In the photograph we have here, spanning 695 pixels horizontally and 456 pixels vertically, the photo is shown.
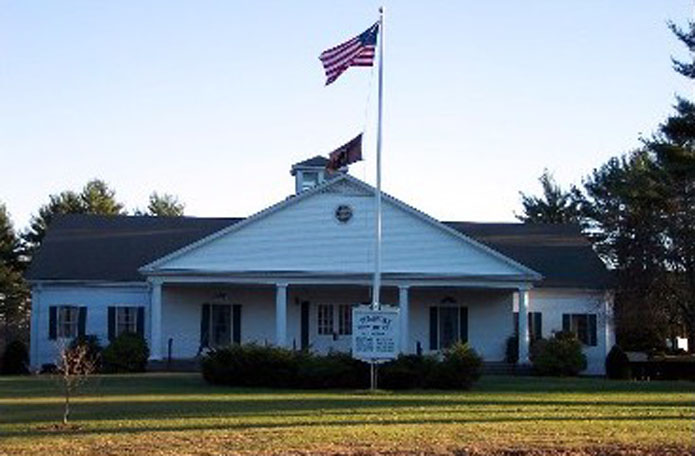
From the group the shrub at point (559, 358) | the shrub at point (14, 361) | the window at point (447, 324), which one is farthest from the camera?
the window at point (447, 324)

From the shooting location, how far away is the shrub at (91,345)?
39.3 m

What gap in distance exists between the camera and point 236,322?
43531 mm

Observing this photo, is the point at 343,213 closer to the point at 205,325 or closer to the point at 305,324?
the point at 305,324

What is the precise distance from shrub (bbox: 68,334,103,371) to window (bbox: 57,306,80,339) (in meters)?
0.81

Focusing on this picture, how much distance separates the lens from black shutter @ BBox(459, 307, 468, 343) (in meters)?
44.2

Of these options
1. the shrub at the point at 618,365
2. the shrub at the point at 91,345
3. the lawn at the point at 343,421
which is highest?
the shrub at the point at 91,345

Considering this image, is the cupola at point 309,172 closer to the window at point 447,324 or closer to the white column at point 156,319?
the window at point 447,324

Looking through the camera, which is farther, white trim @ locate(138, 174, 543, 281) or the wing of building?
white trim @ locate(138, 174, 543, 281)

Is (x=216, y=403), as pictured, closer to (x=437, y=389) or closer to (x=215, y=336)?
(x=437, y=389)

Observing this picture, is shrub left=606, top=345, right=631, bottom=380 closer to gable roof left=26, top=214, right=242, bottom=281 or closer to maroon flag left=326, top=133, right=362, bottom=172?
maroon flag left=326, top=133, right=362, bottom=172

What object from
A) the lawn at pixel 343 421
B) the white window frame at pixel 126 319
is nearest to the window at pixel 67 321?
the white window frame at pixel 126 319

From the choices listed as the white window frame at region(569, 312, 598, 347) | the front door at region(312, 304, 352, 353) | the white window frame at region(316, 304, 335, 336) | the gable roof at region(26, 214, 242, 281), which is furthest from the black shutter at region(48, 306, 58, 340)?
the white window frame at region(569, 312, 598, 347)

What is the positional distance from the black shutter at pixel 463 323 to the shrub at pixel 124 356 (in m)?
12.1

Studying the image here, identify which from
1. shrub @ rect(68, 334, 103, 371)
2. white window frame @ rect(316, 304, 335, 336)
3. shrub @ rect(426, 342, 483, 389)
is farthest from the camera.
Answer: white window frame @ rect(316, 304, 335, 336)
